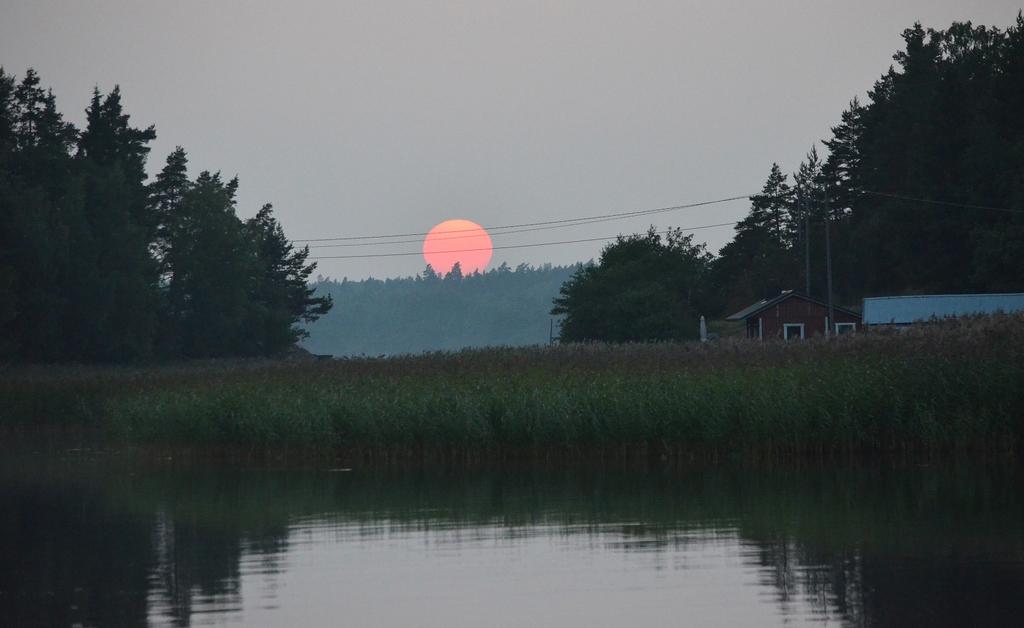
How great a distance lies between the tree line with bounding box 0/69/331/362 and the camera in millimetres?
75750

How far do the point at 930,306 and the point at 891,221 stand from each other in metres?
32.4

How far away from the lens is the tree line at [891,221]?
80125 millimetres

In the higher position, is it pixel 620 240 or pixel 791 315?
pixel 620 240

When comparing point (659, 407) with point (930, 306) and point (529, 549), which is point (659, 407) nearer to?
point (529, 549)

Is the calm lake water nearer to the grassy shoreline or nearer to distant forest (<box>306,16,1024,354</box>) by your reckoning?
the grassy shoreline

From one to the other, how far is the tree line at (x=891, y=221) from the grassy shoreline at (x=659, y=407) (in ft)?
123

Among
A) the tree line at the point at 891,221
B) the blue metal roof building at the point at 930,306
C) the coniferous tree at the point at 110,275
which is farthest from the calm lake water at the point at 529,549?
the coniferous tree at the point at 110,275

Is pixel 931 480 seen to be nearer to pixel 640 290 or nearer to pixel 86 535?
pixel 86 535

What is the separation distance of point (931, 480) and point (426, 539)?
9.94m

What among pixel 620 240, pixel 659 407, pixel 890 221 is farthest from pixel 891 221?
pixel 659 407

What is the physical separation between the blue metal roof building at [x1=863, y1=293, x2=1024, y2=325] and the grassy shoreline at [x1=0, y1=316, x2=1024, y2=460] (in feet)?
79.3

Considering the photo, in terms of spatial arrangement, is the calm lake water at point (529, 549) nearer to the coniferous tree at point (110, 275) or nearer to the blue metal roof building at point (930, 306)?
the blue metal roof building at point (930, 306)

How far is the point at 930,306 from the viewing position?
188 feet

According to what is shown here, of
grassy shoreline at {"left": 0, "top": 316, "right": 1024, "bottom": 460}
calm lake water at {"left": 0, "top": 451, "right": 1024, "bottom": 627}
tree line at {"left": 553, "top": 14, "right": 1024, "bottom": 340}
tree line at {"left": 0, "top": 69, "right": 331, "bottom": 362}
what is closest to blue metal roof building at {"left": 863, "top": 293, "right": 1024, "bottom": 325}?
tree line at {"left": 553, "top": 14, "right": 1024, "bottom": 340}
